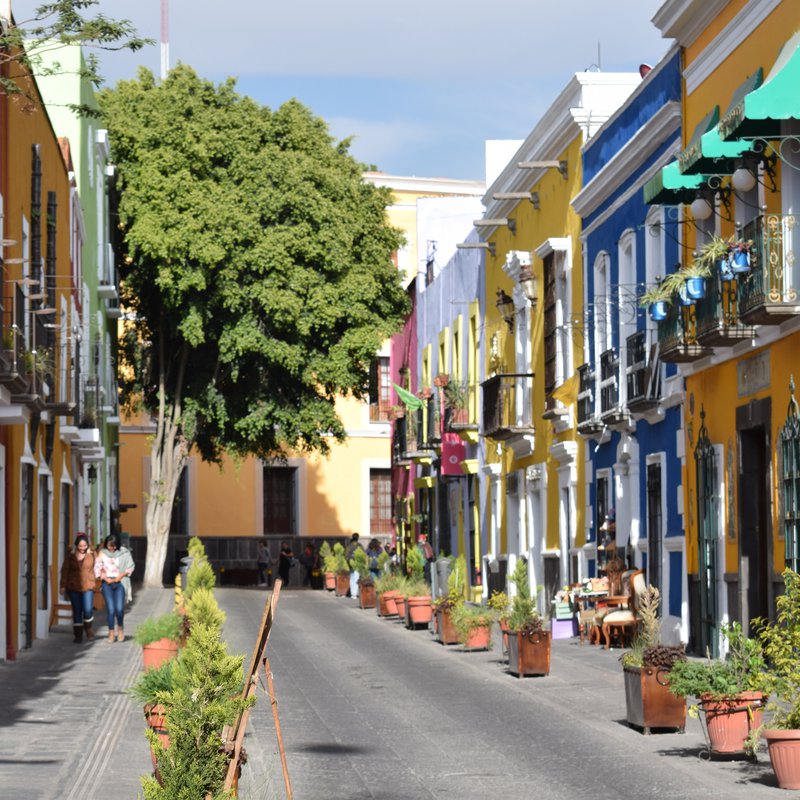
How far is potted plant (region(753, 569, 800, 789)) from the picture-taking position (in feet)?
35.5

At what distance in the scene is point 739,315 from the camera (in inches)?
690

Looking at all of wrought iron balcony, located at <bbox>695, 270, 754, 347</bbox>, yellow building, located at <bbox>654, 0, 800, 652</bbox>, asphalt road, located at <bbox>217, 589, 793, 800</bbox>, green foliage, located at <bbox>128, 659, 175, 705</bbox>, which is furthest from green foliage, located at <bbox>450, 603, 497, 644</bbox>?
green foliage, located at <bbox>128, 659, 175, 705</bbox>

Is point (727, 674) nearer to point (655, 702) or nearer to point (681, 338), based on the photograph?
point (655, 702)

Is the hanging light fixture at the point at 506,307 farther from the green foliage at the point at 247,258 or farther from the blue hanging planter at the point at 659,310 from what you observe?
the blue hanging planter at the point at 659,310

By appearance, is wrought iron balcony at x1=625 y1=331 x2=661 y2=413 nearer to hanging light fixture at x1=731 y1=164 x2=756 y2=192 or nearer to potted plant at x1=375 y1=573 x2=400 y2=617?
hanging light fixture at x1=731 y1=164 x2=756 y2=192

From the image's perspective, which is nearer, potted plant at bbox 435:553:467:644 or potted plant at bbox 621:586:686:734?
potted plant at bbox 621:586:686:734

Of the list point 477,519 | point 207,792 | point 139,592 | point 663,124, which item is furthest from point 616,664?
point 139,592

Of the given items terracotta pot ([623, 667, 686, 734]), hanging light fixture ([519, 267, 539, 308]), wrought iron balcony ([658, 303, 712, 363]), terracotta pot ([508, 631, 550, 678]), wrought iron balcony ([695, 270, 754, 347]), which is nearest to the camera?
terracotta pot ([623, 667, 686, 734])

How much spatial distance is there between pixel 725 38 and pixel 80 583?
39.0 ft

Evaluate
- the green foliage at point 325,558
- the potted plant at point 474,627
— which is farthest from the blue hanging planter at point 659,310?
the green foliage at point 325,558

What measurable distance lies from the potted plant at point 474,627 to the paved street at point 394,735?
0.31 m

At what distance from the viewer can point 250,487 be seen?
55.4m

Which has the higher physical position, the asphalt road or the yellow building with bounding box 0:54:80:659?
the yellow building with bounding box 0:54:80:659

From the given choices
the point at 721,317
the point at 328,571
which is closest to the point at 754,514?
the point at 721,317
